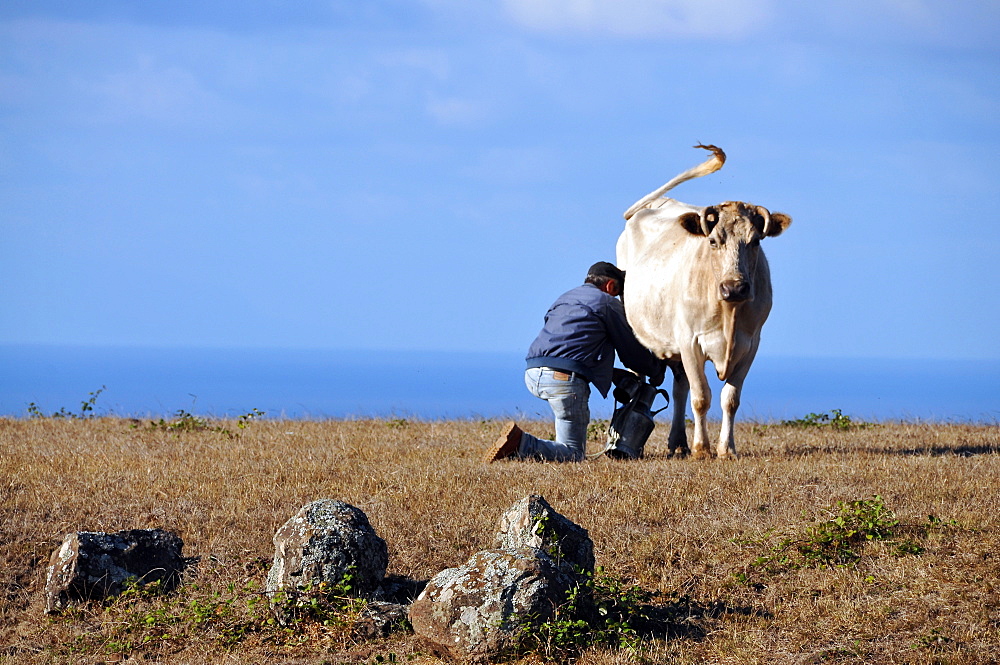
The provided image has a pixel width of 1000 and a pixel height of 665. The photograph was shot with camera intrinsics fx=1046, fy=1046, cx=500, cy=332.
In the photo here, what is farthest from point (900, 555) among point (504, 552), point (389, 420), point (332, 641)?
point (389, 420)

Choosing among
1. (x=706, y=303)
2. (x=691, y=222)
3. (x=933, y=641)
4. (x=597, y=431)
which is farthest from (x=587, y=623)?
(x=597, y=431)

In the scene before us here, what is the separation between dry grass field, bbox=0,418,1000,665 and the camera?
615 centimetres

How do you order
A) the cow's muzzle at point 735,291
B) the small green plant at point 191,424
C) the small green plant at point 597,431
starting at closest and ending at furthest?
the cow's muzzle at point 735,291
the small green plant at point 191,424
the small green plant at point 597,431

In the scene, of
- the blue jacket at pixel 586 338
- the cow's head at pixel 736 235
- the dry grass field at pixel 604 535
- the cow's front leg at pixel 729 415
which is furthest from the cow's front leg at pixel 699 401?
the cow's head at pixel 736 235

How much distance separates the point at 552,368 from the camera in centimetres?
1093

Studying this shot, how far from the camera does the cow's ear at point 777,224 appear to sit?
10586 mm

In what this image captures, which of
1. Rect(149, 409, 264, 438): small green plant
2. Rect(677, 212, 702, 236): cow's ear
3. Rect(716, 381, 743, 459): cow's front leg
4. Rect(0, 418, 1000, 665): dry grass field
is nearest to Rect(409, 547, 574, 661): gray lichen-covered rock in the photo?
Rect(0, 418, 1000, 665): dry grass field

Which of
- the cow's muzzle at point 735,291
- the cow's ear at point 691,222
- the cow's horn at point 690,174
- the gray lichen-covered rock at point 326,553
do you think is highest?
the cow's horn at point 690,174

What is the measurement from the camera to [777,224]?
34.9 feet

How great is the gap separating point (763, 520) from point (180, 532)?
440 centimetres

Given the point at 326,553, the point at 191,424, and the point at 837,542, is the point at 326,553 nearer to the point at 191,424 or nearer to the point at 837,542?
the point at 837,542

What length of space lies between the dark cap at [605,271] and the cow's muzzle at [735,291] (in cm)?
180

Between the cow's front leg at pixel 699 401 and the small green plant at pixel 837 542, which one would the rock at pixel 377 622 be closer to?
the small green plant at pixel 837 542

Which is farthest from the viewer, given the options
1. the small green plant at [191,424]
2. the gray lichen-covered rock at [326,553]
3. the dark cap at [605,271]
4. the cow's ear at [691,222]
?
the small green plant at [191,424]
